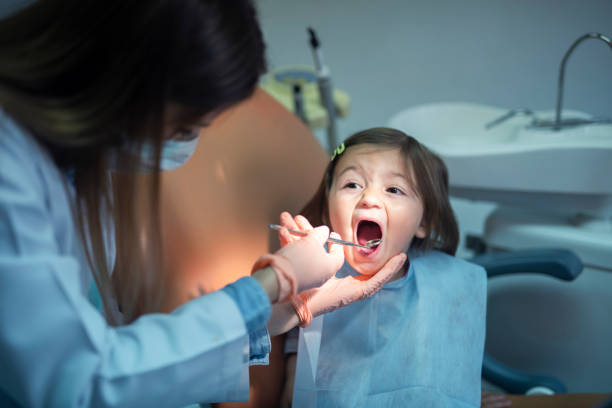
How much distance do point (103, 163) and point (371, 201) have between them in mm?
363

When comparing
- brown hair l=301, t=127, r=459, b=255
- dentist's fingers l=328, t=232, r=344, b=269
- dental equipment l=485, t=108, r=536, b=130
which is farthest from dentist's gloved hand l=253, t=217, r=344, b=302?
dental equipment l=485, t=108, r=536, b=130

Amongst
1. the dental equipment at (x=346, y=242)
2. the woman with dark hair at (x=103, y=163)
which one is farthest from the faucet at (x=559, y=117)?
the woman with dark hair at (x=103, y=163)

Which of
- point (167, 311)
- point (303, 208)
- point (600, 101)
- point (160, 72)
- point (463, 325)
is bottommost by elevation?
point (463, 325)

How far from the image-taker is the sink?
2.91ft

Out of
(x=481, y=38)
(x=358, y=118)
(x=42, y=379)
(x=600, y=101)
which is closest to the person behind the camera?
(x=42, y=379)

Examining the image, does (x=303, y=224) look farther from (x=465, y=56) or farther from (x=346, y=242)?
(x=465, y=56)

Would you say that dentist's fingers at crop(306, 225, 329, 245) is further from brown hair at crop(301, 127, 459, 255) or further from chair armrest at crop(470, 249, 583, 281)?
chair armrest at crop(470, 249, 583, 281)

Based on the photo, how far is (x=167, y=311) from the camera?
2.25 ft

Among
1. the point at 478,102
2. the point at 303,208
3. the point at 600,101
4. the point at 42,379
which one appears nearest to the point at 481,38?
the point at 478,102

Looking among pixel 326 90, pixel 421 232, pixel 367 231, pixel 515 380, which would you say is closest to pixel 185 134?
pixel 367 231

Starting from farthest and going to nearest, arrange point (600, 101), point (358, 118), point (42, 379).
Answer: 1. point (358, 118)
2. point (600, 101)
3. point (42, 379)

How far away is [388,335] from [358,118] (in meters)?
1.12

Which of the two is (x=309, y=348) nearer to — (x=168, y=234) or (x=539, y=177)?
(x=168, y=234)

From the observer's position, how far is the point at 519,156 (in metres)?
0.95
